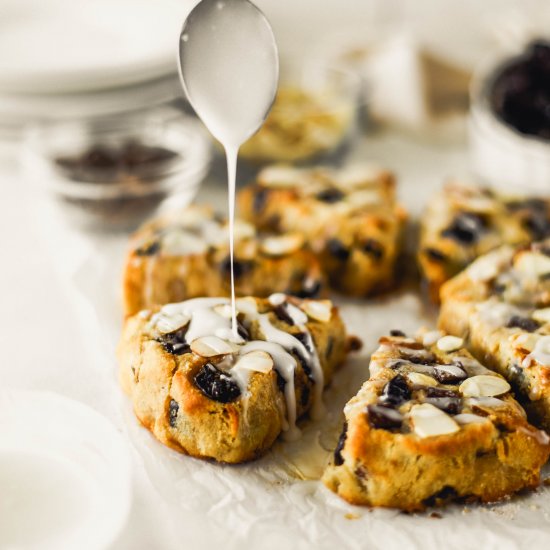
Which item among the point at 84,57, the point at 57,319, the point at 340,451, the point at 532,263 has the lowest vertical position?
the point at 57,319

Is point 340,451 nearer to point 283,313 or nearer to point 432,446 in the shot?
point 432,446

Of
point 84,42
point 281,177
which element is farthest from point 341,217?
point 84,42

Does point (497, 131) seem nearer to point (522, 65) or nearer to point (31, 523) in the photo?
point (522, 65)

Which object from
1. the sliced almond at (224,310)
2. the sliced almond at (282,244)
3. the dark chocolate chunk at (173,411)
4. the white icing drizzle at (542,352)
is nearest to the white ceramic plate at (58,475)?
the dark chocolate chunk at (173,411)

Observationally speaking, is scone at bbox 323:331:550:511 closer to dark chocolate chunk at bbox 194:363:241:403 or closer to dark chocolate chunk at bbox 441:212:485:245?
dark chocolate chunk at bbox 194:363:241:403

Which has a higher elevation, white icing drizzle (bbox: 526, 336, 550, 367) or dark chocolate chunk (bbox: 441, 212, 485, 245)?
white icing drizzle (bbox: 526, 336, 550, 367)

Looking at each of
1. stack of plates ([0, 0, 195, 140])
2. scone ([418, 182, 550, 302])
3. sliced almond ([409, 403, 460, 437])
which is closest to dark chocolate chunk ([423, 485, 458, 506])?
sliced almond ([409, 403, 460, 437])

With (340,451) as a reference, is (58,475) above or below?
below
